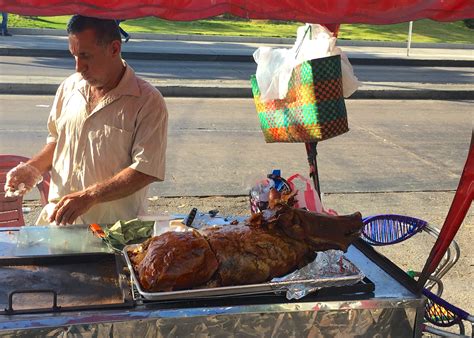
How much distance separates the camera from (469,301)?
439 cm

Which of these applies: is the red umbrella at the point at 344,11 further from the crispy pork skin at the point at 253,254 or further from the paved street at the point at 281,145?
the paved street at the point at 281,145

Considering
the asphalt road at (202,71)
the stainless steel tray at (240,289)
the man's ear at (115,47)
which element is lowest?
the asphalt road at (202,71)

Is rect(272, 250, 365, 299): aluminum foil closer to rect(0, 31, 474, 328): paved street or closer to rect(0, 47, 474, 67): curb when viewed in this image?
rect(0, 31, 474, 328): paved street

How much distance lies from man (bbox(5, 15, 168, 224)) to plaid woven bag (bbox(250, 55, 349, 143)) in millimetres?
577

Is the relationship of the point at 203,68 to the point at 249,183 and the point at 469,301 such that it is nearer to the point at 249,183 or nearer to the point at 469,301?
the point at 469,301

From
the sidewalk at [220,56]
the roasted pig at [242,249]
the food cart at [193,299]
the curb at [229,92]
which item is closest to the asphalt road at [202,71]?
the sidewalk at [220,56]

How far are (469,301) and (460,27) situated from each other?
2363 cm

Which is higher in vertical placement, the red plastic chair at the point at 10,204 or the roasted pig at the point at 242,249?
the roasted pig at the point at 242,249

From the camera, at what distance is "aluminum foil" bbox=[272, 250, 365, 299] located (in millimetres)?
2066

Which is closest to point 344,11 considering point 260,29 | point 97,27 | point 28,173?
point 97,27

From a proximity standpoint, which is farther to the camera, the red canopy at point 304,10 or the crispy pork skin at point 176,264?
the red canopy at point 304,10

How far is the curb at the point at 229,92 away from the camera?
1127cm

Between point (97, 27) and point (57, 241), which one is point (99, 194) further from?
point (97, 27)

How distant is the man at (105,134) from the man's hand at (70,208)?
96 mm
